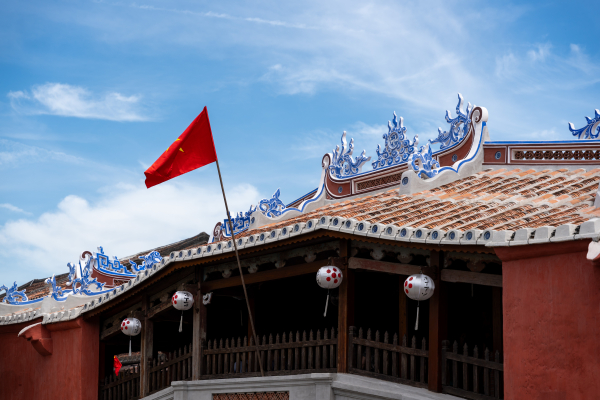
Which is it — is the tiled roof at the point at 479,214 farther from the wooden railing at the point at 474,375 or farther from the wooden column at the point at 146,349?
the wooden railing at the point at 474,375

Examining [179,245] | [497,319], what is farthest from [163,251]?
[497,319]

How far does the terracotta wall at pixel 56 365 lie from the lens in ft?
40.7

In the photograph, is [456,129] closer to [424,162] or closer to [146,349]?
[424,162]

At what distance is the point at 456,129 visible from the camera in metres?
11.1

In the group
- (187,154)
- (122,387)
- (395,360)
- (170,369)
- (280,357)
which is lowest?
(122,387)

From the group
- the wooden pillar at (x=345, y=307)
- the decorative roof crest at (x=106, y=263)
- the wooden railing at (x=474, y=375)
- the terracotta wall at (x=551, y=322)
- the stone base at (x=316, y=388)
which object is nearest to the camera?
the terracotta wall at (x=551, y=322)

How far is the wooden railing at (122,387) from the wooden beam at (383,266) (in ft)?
14.8

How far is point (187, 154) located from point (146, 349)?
3454 mm

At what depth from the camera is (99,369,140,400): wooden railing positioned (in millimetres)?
11742

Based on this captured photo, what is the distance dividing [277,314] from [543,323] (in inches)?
232

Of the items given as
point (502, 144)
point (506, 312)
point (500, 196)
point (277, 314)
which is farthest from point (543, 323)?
point (277, 314)

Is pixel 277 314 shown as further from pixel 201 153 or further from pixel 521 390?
pixel 521 390

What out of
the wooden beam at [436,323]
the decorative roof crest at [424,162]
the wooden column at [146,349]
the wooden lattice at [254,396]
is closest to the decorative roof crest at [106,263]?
the wooden column at [146,349]

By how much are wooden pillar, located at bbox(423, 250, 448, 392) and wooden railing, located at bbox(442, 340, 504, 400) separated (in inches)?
2.4
